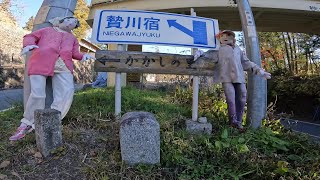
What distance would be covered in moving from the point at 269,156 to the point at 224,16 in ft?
28.4

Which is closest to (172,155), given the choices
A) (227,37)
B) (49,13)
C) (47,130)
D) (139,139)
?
(139,139)

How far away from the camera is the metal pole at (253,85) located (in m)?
4.79

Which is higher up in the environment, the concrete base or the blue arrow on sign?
the blue arrow on sign

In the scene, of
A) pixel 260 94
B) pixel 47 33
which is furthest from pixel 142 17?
pixel 260 94

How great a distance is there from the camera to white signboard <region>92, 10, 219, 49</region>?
178 inches

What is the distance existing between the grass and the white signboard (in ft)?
3.79

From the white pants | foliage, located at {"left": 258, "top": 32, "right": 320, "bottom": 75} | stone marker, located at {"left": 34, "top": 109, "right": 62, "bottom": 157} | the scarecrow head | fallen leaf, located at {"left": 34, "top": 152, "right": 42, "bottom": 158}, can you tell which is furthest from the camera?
foliage, located at {"left": 258, "top": 32, "right": 320, "bottom": 75}

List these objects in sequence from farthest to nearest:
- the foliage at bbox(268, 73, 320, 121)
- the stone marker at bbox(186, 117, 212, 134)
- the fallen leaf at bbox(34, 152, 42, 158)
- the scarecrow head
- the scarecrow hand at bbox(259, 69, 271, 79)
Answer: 1. the foliage at bbox(268, 73, 320, 121)
2. the scarecrow head
3. the scarecrow hand at bbox(259, 69, 271, 79)
4. the stone marker at bbox(186, 117, 212, 134)
5. the fallen leaf at bbox(34, 152, 42, 158)

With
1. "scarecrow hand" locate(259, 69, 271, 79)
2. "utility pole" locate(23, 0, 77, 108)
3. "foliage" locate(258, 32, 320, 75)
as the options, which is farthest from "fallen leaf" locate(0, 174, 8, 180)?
"foliage" locate(258, 32, 320, 75)

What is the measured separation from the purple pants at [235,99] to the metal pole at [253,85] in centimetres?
24

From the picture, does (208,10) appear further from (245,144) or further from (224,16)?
(245,144)

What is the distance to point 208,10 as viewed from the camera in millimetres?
10141

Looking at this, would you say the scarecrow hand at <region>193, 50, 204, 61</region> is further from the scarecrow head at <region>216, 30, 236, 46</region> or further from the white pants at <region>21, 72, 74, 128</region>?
the white pants at <region>21, 72, 74, 128</region>

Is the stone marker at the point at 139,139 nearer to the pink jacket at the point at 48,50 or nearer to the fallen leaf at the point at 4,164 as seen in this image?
the fallen leaf at the point at 4,164
